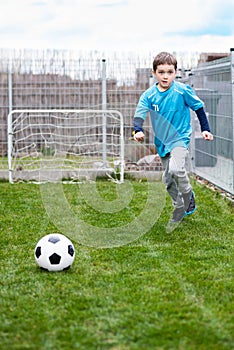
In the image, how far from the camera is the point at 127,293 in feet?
14.5

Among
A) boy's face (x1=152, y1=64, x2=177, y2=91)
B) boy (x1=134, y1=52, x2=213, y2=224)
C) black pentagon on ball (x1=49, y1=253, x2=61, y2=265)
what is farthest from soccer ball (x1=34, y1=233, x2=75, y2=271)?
boy's face (x1=152, y1=64, x2=177, y2=91)

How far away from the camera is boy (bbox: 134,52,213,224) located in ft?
21.9

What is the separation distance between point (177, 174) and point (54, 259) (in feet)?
7.14

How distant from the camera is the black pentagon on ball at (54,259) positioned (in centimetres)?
496

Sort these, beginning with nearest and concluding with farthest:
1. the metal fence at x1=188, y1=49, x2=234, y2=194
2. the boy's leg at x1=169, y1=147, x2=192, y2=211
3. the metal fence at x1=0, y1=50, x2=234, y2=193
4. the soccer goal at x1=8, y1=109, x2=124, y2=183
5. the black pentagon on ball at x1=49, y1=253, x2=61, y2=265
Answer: the black pentagon on ball at x1=49, y1=253, x2=61, y2=265, the boy's leg at x1=169, y1=147, x2=192, y2=211, the metal fence at x1=188, y1=49, x2=234, y2=194, the soccer goal at x1=8, y1=109, x2=124, y2=183, the metal fence at x1=0, y1=50, x2=234, y2=193

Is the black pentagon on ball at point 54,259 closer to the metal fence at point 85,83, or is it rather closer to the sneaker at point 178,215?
the sneaker at point 178,215

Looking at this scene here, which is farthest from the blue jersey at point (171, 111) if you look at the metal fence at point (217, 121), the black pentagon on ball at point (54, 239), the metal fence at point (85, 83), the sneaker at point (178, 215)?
the metal fence at point (85, 83)

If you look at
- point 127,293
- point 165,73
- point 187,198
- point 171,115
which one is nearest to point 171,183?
point 187,198

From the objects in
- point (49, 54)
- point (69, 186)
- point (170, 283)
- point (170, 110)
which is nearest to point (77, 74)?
point (49, 54)

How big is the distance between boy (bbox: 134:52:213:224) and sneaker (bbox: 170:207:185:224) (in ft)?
0.13

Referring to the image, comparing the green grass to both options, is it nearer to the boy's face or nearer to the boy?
the boy

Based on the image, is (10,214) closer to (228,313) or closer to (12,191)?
(12,191)

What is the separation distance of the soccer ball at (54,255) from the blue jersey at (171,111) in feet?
6.87

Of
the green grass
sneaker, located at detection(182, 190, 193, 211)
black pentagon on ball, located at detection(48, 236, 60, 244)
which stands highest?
sneaker, located at detection(182, 190, 193, 211)
